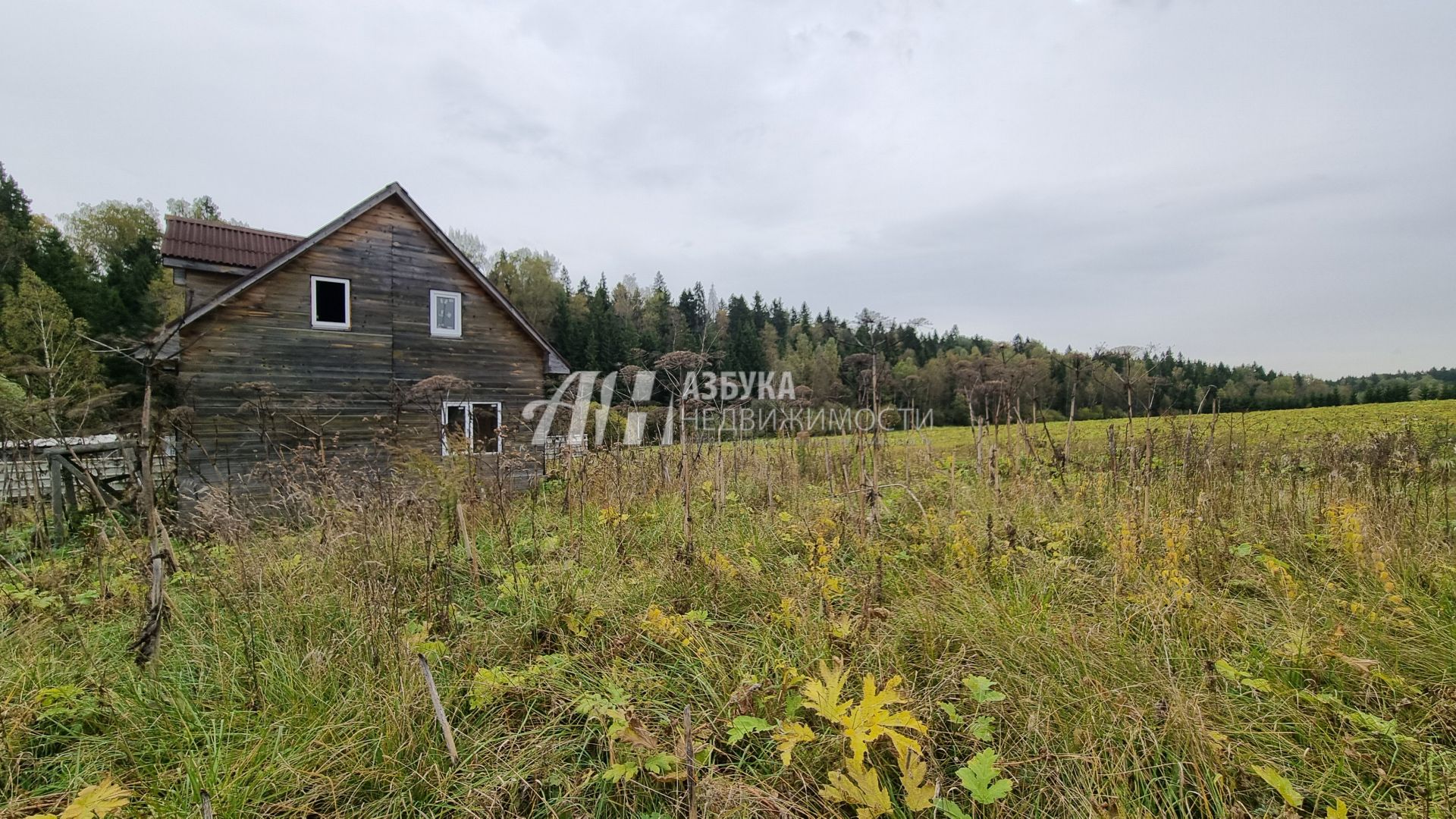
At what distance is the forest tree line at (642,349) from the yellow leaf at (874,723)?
250 cm

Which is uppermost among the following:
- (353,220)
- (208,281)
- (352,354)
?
(353,220)

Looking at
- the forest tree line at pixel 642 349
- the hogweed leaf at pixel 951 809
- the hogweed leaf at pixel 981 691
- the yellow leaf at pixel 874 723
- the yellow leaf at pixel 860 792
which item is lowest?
the hogweed leaf at pixel 951 809

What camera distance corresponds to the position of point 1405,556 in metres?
3.07

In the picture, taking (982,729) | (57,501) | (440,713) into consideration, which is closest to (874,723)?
(982,729)

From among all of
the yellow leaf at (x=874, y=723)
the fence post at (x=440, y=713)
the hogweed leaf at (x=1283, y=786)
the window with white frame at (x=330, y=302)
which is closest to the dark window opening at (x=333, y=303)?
the window with white frame at (x=330, y=302)

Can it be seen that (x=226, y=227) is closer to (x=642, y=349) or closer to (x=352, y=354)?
(x=352, y=354)

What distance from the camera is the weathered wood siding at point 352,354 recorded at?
994 centimetres

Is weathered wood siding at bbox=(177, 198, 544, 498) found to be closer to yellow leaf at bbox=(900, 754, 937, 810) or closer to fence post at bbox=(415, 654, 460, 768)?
fence post at bbox=(415, 654, 460, 768)

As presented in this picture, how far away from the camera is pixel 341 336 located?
36.4ft

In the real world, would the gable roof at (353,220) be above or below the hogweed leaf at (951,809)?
above

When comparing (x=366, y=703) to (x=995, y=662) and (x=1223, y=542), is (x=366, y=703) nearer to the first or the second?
(x=995, y=662)

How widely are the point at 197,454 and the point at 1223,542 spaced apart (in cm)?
1537

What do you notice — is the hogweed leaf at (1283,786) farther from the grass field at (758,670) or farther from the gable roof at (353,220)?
the gable roof at (353,220)

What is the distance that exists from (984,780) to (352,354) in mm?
13226
